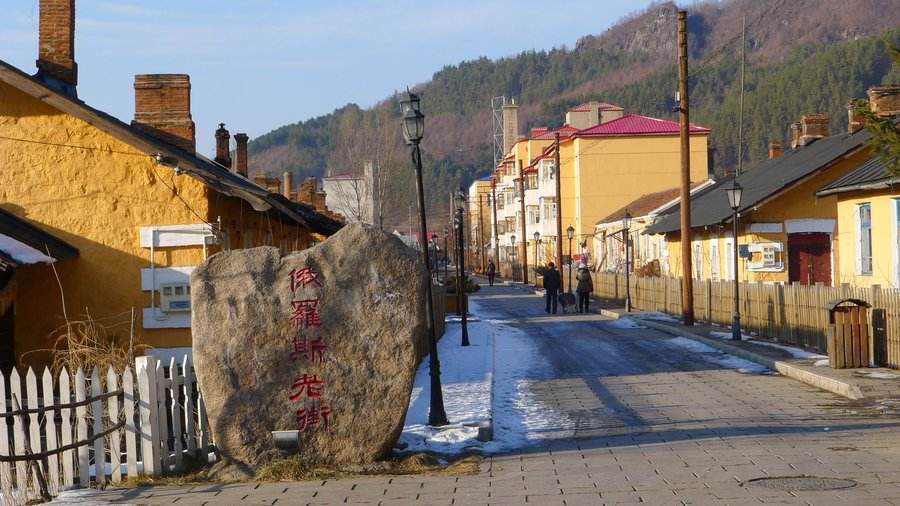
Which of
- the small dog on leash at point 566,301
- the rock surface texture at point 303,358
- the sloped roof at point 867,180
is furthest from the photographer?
the small dog on leash at point 566,301

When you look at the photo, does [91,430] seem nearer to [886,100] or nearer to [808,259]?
[886,100]

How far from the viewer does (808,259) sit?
3544 cm

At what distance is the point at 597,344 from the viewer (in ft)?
86.1

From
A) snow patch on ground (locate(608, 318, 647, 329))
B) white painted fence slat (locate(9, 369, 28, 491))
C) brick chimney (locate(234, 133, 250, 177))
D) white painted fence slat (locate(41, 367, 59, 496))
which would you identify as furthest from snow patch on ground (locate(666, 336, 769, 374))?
brick chimney (locate(234, 133, 250, 177))

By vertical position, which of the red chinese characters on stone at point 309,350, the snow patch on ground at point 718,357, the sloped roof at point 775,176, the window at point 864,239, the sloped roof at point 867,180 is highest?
the sloped roof at point 775,176

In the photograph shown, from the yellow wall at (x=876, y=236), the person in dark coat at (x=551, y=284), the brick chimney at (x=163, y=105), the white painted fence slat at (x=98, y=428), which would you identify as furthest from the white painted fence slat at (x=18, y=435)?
the person in dark coat at (x=551, y=284)

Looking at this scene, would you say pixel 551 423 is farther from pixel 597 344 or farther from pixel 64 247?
pixel 597 344

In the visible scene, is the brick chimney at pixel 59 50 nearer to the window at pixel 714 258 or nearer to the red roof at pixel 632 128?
the window at pixel 714 258

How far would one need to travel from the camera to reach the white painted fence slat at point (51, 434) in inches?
422

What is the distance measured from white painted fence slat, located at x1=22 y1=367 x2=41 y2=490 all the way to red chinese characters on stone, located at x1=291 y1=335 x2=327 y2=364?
2.52m

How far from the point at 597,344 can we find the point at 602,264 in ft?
136

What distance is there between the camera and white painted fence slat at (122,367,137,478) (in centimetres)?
1111

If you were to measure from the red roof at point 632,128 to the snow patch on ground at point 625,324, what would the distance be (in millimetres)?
42454

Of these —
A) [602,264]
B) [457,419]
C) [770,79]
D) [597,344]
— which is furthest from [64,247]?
[770,79]
